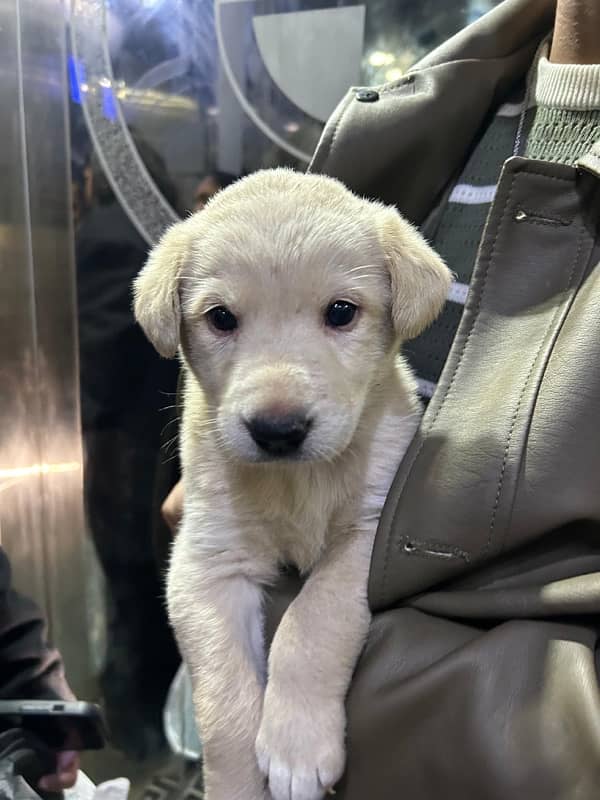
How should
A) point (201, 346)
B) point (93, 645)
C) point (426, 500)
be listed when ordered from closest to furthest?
1. point (426, 500)
2. point (201, 346)
3. point (93, 645)

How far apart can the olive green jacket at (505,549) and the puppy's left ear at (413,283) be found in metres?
0.10

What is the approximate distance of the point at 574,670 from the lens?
3.03 feet

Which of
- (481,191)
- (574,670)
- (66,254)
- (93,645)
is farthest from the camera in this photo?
(93,645)

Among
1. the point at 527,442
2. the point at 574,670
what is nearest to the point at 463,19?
the point at 527,442

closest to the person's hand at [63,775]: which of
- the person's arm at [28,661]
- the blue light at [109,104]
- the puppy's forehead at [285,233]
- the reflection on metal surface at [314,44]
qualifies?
the person's arm at [28,661]

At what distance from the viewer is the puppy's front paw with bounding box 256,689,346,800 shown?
1061mm

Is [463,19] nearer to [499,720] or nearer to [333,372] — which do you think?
[333,372]

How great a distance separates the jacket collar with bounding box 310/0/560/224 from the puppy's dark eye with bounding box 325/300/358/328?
1.43 feet

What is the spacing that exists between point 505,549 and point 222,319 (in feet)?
1.95

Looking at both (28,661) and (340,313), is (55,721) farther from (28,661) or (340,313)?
(340,313)

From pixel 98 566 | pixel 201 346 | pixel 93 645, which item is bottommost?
pixel 93 645

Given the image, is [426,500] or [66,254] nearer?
[426,500]

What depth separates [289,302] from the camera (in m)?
1.19

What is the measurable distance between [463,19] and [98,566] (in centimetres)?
238
